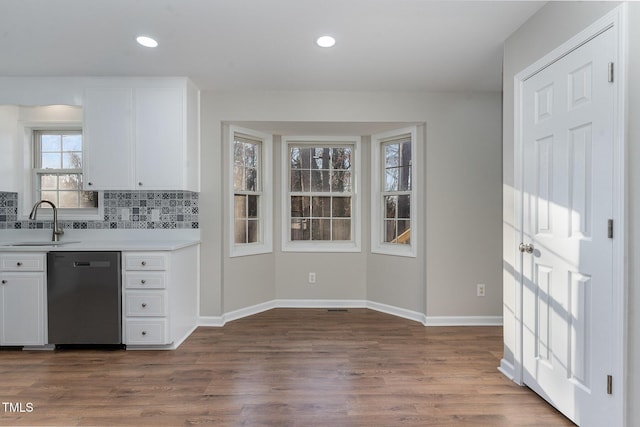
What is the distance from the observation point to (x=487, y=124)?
3494 mm

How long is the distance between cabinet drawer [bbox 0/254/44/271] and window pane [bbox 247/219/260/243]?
1896mm

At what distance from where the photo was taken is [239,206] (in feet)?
12.6

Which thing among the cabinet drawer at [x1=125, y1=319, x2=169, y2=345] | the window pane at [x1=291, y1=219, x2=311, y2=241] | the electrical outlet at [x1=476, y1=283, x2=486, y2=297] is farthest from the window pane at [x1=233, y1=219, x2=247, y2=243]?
the electrical outlet at [x1=476, y1=283, x2=486, y2=297]

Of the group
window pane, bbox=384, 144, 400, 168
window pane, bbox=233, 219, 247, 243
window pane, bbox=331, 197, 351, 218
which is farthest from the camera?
window pane, bbox=331, 197, 351, 218

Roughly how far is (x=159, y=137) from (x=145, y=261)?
1150 mm

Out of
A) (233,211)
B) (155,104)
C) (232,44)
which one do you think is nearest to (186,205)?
(233,211)

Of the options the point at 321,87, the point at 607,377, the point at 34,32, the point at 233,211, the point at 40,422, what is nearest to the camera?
the point at 607,377

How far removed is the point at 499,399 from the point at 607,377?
685 millimetres

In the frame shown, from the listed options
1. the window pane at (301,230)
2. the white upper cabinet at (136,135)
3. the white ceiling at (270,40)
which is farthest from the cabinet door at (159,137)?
the window pane at (301,230)

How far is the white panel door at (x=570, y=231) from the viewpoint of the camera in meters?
1.60

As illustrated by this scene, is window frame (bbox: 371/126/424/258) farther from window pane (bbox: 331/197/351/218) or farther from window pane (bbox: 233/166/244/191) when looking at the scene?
window pane (bbox: 233/166/244/191)

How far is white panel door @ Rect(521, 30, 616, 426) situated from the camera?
63.2 inches

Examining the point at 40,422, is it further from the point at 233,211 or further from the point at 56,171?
the point at 56,171

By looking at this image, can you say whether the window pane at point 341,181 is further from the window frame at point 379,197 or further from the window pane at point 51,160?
the window pane at point 51,160
